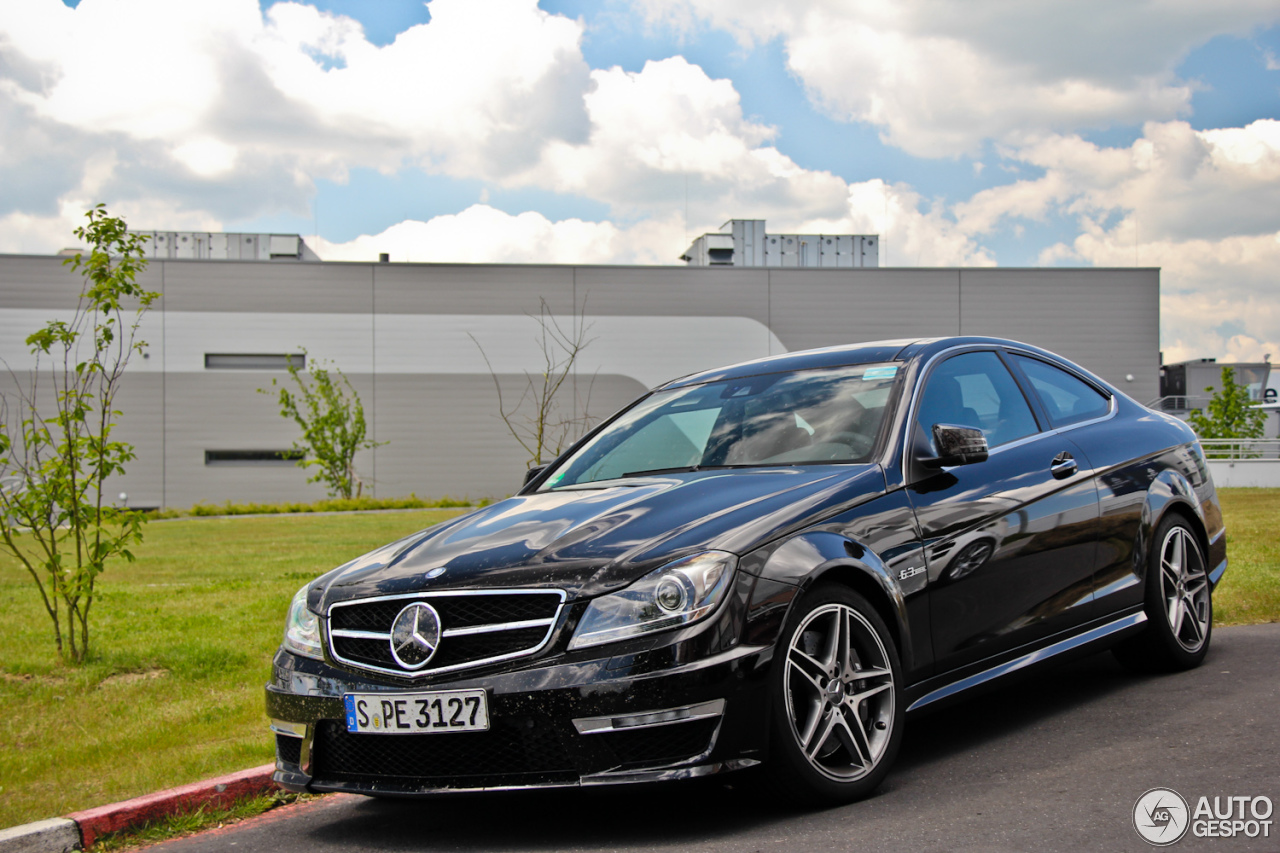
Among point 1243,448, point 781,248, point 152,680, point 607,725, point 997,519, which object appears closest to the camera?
point 607,725

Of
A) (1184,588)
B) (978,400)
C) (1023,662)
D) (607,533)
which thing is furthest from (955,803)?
(1184,588)

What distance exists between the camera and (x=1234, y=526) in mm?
14836

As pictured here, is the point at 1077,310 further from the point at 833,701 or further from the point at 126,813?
the point at 126,813

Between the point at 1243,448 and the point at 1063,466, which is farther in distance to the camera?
the point at 1243,448

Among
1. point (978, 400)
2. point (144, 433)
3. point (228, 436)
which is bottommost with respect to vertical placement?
point (978, 400)

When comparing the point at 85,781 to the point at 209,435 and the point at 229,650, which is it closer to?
the point at 229,650

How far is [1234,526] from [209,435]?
34354 millimetres

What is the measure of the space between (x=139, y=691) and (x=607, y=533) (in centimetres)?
440

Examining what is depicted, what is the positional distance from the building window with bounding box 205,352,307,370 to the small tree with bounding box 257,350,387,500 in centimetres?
31

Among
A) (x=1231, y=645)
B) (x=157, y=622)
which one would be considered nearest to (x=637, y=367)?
(x=157, y=622)

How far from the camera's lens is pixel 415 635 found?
3.39 m

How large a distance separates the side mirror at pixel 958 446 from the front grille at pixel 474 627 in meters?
1.57

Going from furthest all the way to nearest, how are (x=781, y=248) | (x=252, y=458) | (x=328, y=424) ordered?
(x=781, y=248) → (x=252, y=458) → (x=328, y=424)

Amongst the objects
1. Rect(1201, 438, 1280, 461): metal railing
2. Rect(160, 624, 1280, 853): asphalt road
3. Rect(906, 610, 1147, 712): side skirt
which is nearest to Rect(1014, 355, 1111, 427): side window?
Rect(906, 610, 1147, 712): side skirt
